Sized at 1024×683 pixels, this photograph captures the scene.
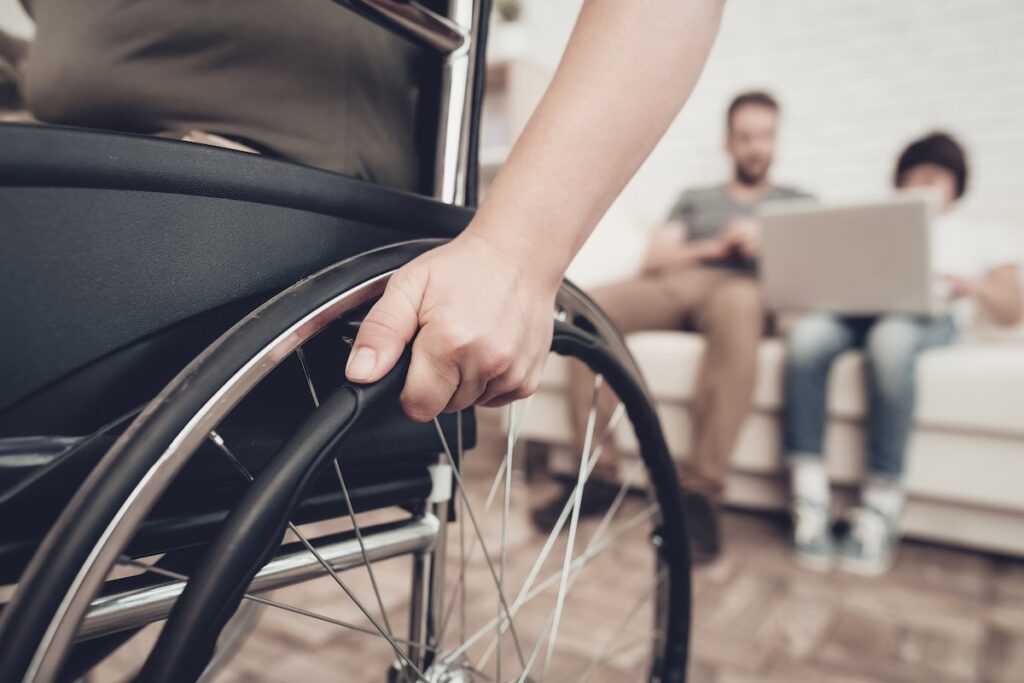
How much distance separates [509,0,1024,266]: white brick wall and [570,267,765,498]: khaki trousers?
1.74 ft

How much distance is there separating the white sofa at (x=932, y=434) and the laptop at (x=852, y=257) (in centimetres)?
14

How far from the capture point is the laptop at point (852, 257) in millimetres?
1524

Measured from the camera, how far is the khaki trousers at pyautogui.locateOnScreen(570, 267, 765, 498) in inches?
65.2

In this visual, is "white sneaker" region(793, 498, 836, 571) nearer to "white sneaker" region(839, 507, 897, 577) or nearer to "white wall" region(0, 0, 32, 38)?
"white sneaker" region(839, 507, 897, 577)

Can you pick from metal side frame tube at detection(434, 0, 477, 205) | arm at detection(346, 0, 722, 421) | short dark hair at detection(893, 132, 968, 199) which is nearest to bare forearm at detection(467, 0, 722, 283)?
arm at detection(346, 0, 722, 421)

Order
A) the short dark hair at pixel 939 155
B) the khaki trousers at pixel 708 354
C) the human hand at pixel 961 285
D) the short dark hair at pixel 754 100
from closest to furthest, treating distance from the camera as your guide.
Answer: the khaki trousers at pixel 708 354, the human hand at pixel 961 285, the short dark hair at pixel 939 155, the short dark hair at pixel 754 100

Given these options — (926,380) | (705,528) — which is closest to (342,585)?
(705,528)

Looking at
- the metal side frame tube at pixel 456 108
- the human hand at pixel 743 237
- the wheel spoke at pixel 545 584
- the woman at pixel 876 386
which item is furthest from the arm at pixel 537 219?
the human hand at pixel 743 237

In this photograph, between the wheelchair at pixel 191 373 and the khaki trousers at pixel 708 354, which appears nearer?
the wheelchair at pixel 191 373

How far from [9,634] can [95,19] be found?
337 mm

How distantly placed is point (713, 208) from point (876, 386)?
0.96 metres

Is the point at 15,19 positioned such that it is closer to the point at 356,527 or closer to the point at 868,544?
the point at 356,527

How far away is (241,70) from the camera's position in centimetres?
43

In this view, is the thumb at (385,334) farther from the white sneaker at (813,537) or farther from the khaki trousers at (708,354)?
the white sneaker at (813,537)
